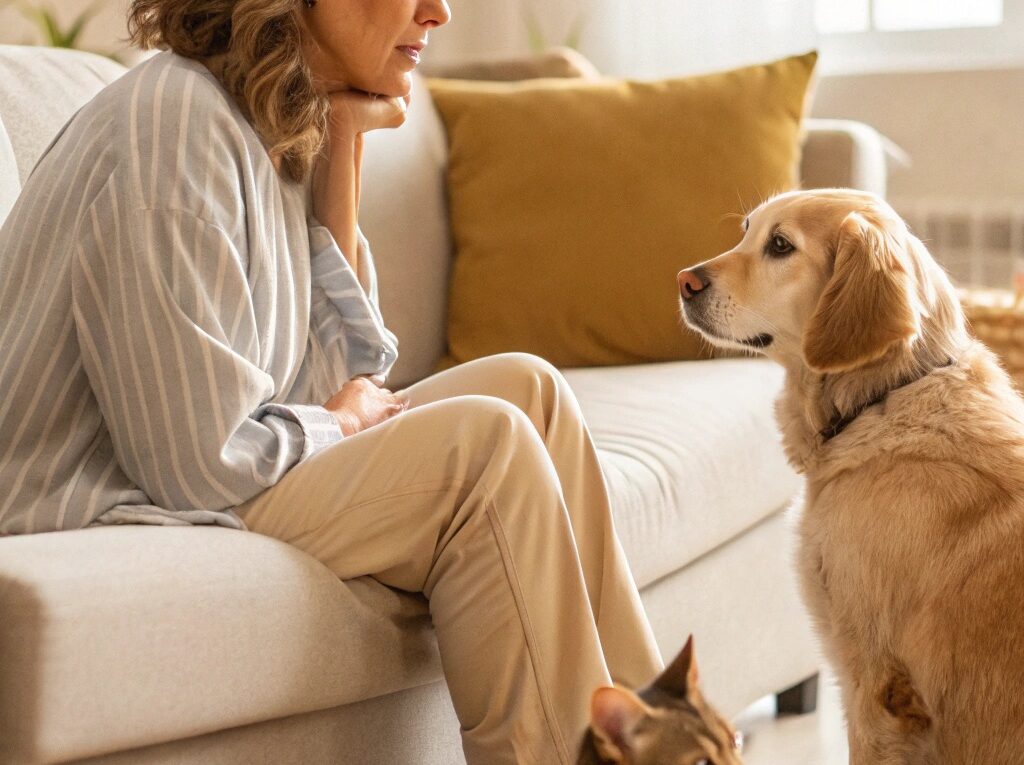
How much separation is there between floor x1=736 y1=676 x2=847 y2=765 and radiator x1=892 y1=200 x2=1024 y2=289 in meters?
1.71

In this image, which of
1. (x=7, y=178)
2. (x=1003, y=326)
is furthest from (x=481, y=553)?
(x=1003, y=326)

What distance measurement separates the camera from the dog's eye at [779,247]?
162cm

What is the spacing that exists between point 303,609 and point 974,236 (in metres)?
2.91

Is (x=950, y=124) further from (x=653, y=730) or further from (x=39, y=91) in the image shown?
(x=653, y=730)

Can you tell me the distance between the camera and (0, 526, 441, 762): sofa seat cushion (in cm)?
113

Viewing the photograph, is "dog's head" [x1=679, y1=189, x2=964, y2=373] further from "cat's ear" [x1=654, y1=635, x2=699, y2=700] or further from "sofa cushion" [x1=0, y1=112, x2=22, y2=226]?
"sofa cushion" [x1=0, y1=112, x2=22, y2=226]

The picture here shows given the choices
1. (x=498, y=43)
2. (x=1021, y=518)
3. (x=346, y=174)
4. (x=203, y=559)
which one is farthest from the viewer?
(x=498, y=43)

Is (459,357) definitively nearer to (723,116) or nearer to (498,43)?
(723,116)

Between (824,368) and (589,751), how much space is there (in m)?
0.59

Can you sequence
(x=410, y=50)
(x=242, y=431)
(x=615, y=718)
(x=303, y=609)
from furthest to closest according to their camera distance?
(x=410, y=50) < (x=242, y=431) < (x=303, y=609) < (x=615, y=718)

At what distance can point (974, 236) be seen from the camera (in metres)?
3.65

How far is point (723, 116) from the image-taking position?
8.44ft

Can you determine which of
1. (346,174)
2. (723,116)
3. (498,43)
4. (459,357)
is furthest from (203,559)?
(498,43)

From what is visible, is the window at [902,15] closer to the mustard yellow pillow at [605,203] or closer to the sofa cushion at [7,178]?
the mustard yellow pillow at [605,203]
